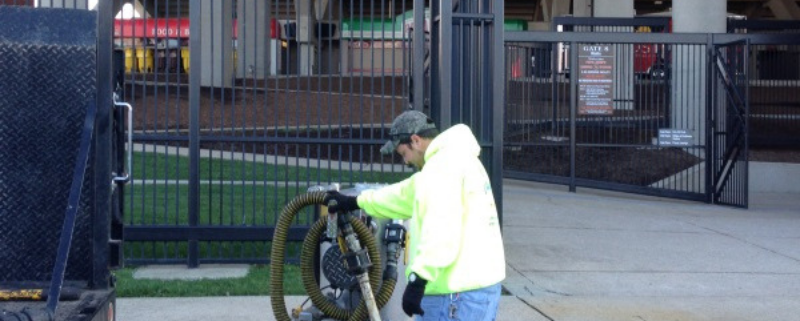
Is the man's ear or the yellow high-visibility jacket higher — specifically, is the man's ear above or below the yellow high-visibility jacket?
above

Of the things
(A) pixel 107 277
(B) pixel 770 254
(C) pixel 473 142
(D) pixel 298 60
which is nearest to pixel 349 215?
(C) pixel 473 142

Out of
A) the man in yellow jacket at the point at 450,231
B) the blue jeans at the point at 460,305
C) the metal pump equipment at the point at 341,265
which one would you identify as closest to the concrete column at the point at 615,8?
the metal pump equipment at the point at 341,265

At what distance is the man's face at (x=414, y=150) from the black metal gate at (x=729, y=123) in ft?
37.1

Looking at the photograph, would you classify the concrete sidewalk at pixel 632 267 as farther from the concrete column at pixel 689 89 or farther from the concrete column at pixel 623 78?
the concrete column at pixel 623 78

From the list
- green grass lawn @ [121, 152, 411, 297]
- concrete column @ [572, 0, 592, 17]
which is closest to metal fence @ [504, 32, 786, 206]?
green grass lawn @ [121, 152, 411, 297]

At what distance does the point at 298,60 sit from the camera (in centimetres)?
998

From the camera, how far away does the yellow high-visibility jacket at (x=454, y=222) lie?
15.6 feet

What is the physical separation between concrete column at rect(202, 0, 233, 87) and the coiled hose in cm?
420

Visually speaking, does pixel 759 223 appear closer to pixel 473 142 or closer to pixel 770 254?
pixel 770 254

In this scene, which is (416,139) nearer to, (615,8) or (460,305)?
(460,305)

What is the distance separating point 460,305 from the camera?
4.96 m

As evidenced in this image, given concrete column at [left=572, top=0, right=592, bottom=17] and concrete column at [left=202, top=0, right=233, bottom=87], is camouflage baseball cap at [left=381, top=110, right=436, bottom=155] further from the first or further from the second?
concrete column at [left=572, top=0, right=592, bottom=17]

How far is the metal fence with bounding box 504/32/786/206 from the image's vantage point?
16.6 m

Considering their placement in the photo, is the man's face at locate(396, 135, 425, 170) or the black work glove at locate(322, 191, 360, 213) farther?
the black work glove at locate(322, 191, 360, 213)
